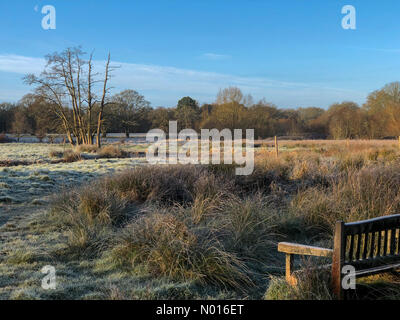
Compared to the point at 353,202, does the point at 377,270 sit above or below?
below

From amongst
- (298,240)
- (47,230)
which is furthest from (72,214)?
(298,240)

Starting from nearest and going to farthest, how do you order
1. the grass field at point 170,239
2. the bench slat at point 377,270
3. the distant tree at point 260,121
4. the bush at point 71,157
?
the bench slat at point 377,270 → the grass field at point 170,239 → the bush at point 71,157 → the distant tree at point 260,121

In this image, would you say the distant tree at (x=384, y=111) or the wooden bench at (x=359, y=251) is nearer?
the wooden bench at (x=359, y=251)

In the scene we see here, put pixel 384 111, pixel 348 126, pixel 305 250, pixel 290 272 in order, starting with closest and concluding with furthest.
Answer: pixel 305 250, pixel 290 272, pixel 348 126, pixel 384 111

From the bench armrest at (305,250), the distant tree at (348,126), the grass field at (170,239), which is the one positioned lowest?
the grass field at (170,239)

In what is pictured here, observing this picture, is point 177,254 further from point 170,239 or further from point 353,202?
point 353,202

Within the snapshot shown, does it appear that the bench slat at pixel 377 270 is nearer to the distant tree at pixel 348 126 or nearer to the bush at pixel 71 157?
the bush at pixel 71 157

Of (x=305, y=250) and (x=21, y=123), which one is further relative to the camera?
(x=21, y=123)

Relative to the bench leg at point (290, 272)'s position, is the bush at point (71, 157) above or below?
above

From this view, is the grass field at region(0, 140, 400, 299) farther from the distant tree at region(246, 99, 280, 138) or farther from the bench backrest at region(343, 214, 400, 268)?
the distant tree at region(246, 99, 280, 138)

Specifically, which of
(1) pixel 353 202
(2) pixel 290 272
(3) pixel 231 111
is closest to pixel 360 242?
(2) pixel 290 272

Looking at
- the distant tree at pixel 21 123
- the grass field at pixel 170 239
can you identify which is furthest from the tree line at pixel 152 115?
the grass field at pixel 170 239

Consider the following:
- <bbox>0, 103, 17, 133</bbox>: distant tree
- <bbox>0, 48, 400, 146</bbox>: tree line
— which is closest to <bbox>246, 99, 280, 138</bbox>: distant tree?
<bbox>0, 48, 400, 146</bbox>: tree line

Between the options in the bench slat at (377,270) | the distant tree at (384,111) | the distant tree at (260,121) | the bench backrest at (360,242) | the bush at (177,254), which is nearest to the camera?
the bench backrest at (360,242)
